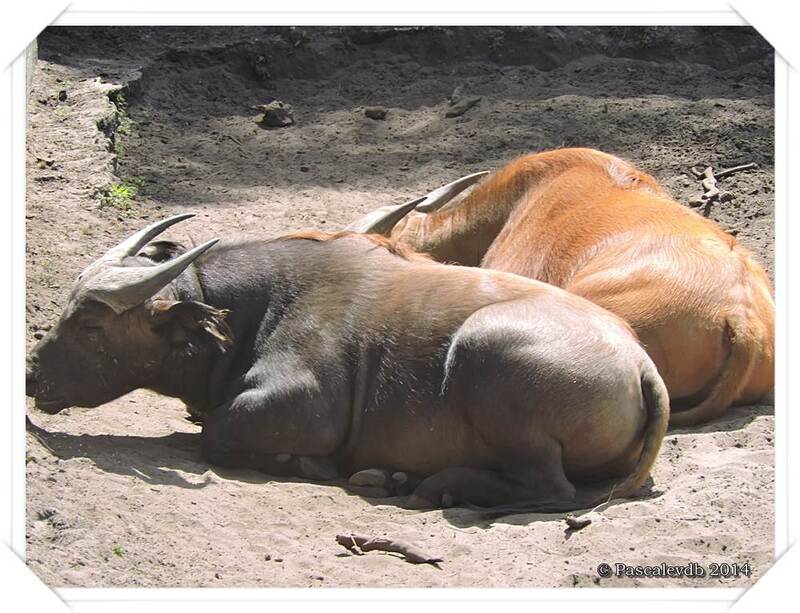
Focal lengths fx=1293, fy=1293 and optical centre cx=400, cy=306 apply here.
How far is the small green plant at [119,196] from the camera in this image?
33.5 ft

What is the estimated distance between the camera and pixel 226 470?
22.1 feet

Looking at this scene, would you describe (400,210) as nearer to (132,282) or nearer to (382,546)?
(132,282)

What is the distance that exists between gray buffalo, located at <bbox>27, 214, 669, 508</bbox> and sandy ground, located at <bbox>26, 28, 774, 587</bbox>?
266mm

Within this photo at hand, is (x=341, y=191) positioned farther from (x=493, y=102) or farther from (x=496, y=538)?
(x=496, y=538)

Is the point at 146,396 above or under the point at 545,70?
under

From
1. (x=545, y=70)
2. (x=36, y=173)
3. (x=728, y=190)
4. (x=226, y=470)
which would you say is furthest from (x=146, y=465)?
(x=545, y=70)

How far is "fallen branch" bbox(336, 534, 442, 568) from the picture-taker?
18.6ft

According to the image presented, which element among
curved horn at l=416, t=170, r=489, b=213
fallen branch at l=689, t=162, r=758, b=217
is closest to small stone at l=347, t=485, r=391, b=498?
curved horn at l=416, t=170, r=489, b=213

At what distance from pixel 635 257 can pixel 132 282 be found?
9.65 ft

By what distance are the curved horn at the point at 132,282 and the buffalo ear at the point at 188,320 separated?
14 cm

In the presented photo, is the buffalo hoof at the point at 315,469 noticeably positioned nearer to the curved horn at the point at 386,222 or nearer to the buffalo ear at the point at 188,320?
the buffalo ear at the point at 188,320

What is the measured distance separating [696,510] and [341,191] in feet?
18.6

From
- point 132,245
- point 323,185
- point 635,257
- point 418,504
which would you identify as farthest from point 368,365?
point 323,185

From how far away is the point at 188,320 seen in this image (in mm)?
6906
